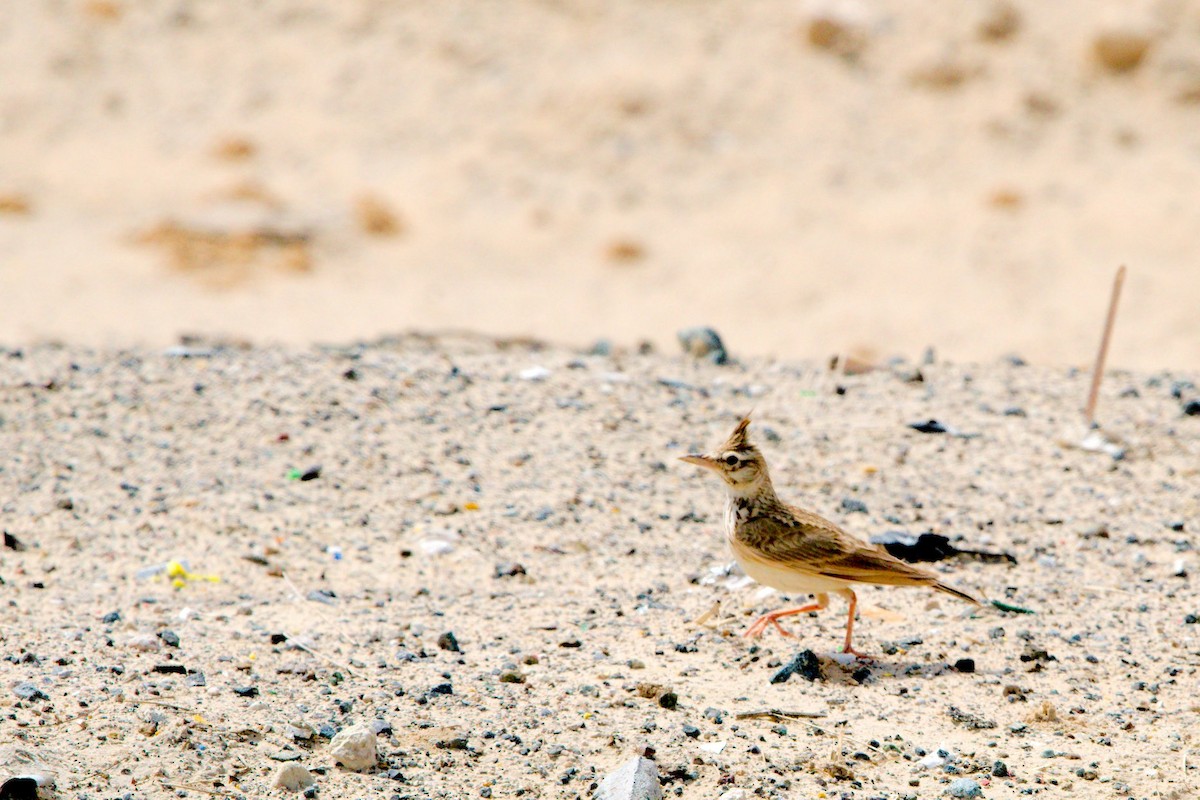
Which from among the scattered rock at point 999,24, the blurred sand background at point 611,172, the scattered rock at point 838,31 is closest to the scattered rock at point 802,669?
the blurred sand background at point 611,172

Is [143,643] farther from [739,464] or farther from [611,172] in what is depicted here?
[611,172]

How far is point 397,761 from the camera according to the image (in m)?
4.55

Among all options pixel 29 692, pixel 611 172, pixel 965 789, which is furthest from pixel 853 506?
pixel 611 172

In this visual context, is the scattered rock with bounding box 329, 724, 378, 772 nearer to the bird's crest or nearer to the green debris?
the bird's crest

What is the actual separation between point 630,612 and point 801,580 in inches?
35.1

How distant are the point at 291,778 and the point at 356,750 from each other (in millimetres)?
232

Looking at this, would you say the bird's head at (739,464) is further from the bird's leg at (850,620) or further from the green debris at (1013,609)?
the green debris at (1013,609)

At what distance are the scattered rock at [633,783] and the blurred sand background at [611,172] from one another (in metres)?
13.6

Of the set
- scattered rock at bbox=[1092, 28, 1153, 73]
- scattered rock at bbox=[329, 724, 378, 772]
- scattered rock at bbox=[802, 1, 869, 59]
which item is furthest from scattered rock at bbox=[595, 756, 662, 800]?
scattered rock at bbox=[1092, 28, 1153, 73]

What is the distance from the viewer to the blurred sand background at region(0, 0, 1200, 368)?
18.9 m

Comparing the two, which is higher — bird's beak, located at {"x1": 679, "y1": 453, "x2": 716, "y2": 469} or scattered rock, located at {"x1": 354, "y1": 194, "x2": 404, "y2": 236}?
scattered rock, located at {"x1": 354, "y1": 194, "x2": 404, "y2": 236}

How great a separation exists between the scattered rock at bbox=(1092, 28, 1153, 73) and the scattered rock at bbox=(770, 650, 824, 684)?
19.9 m

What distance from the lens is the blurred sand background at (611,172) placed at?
18.9 metres

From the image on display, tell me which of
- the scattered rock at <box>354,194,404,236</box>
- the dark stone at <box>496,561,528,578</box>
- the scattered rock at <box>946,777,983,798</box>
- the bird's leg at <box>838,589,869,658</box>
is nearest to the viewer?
the scattered rock at <box>946,777,983,798</box>
